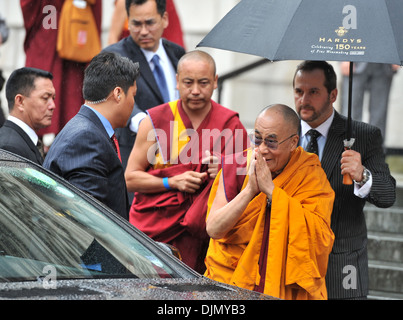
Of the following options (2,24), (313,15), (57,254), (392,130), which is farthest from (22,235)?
(392,130)

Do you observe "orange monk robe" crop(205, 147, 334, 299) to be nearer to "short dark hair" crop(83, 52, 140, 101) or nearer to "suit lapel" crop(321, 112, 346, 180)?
"suit lapel" crop(321, 112, 346, 180)

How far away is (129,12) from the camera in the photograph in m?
6.19

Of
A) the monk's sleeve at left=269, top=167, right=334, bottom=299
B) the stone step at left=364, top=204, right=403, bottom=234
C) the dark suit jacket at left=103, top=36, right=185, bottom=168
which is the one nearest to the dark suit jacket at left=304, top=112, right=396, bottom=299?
the monk's sleeve at left=269, top=167, right=334, bottom=299

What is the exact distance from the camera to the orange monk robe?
4277mm

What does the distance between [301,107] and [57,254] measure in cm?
224

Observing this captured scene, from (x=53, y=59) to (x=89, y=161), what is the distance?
3.42 meters

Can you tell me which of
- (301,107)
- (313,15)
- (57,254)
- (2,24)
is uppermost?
(2,24)

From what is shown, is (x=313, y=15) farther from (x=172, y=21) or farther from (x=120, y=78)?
(x=172, y=21)

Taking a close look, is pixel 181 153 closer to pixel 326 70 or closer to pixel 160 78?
pixel 326 70

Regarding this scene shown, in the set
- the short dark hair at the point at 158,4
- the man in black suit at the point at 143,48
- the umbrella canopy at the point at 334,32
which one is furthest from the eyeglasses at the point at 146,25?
the umbrella canopy at the point at 334,32

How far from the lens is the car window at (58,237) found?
10.2ft

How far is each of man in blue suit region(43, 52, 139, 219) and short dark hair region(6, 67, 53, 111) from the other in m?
0.97

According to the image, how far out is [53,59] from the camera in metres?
7.47

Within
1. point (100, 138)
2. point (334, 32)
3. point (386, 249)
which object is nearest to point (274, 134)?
point (334, 32)
